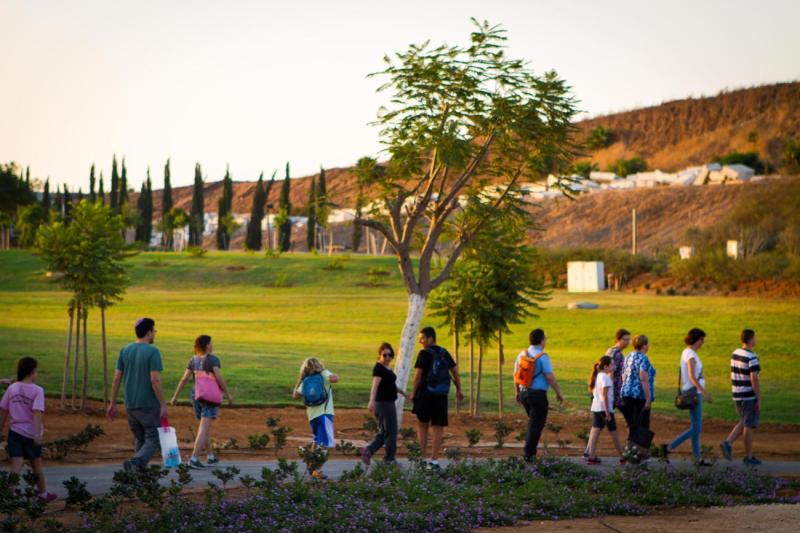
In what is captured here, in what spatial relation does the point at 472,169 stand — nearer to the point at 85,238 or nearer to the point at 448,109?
the point at 448,109

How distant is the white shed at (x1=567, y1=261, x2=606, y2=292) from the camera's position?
6988cm

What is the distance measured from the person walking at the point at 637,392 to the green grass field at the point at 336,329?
987 centimetres

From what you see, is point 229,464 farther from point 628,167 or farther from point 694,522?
point 628,167

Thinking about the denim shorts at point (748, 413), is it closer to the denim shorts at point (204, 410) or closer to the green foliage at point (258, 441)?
the green foliage at point (258, 441)

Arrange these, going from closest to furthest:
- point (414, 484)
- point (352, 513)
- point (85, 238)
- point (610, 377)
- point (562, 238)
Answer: point (352, 513), point (414, 484), point (610, 377), point (85, 238), point (562, 238)

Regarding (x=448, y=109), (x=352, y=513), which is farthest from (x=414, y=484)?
(x=448, y=109)

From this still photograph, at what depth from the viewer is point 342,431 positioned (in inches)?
794

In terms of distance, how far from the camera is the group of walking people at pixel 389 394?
10.9m

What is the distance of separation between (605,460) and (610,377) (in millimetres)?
1665

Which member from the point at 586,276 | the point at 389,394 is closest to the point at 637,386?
the point at 389,394

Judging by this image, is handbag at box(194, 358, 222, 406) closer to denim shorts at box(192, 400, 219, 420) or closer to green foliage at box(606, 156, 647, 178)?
denim shorts at box(192, 400, 219, 420)

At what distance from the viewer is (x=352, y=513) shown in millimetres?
10031

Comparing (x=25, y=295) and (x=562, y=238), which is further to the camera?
(x=562, y=238)

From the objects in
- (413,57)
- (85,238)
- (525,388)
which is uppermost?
(413,57)
